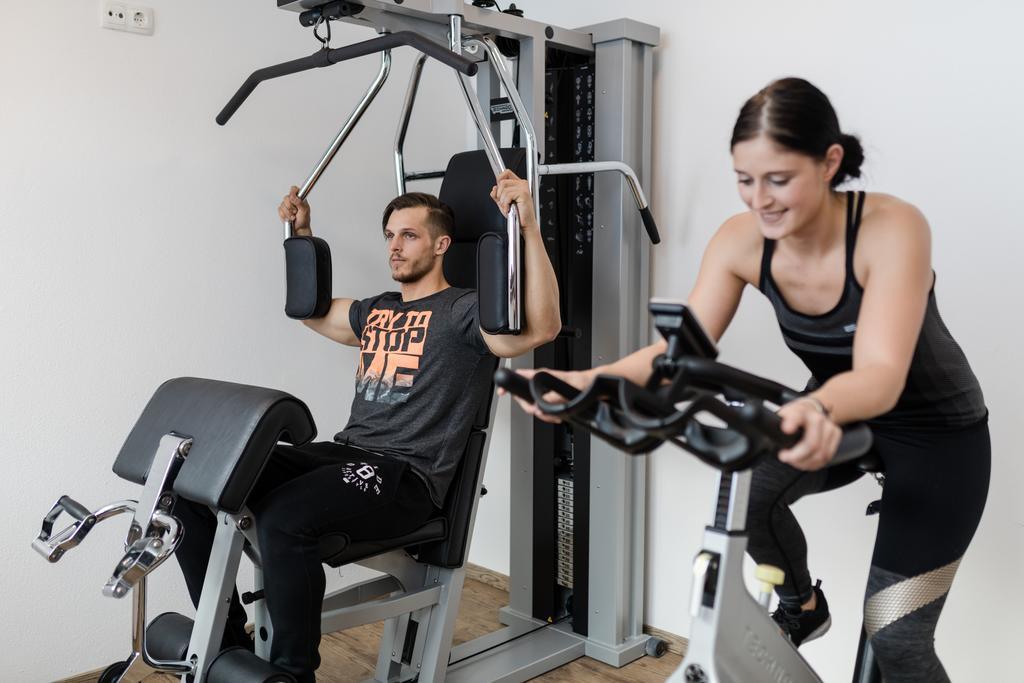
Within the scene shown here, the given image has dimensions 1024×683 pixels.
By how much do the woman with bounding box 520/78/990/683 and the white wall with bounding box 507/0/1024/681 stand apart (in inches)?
24.5

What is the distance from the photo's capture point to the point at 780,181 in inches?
55.5

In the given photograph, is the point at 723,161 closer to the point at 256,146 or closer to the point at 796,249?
the point at 796,249

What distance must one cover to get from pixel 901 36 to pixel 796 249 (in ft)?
3.34

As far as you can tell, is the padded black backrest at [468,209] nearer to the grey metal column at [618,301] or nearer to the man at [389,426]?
the man at [389,426]

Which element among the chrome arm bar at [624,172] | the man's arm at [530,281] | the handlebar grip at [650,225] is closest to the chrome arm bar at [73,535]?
the man's arm at [530,281]

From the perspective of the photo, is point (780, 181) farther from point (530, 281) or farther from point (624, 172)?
point (624, 172)

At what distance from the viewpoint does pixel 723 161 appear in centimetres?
263

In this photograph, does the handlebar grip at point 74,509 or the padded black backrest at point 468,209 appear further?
the padded black backrest at point 468,209

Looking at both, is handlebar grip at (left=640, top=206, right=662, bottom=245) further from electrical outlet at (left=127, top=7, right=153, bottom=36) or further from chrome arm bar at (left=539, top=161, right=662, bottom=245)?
electrical outlet at (left=127, top=7, right=153, bottom=36)

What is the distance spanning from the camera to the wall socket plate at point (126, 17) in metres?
2.52

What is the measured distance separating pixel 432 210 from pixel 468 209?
0.39 feet

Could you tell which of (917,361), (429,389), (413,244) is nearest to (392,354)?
(429,389)

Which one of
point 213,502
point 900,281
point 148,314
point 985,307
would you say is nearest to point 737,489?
point 900,281

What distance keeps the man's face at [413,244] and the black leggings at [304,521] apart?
19.1 inches
